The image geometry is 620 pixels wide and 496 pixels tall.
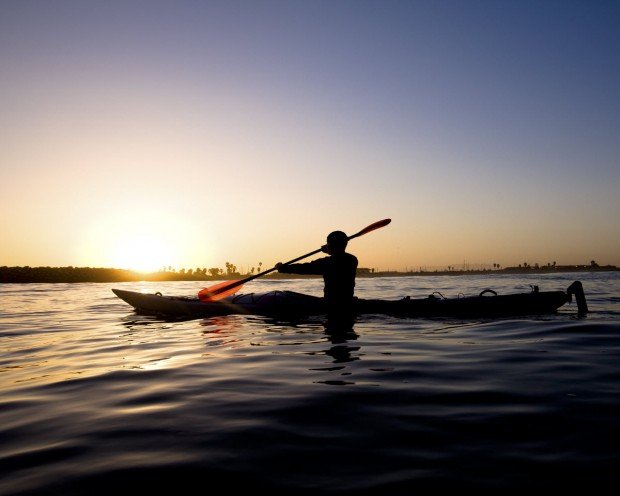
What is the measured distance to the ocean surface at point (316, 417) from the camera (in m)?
2.30

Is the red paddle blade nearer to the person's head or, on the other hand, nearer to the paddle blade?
the person's head

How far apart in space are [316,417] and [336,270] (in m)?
6.53

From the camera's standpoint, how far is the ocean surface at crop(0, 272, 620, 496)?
230 cm

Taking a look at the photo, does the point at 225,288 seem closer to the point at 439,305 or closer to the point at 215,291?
the point at 215,291

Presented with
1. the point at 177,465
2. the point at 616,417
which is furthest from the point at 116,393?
the point at 616,417

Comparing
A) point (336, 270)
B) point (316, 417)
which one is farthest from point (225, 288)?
point (316, 417)

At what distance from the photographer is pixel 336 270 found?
9.75 m

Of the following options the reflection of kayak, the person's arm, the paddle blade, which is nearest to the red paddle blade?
the reflection of kayak

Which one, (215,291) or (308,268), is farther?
(215,291)

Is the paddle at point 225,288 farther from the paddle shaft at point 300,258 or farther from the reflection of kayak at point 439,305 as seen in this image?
the reflection of kayak at point 439,305

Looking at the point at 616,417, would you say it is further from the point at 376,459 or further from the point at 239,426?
the point at 239,426

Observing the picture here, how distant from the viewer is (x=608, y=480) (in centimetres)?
216

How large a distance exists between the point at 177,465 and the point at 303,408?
127cm

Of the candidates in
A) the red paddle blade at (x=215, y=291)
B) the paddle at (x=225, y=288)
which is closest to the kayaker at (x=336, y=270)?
the paddle at (x=225, y=288)
